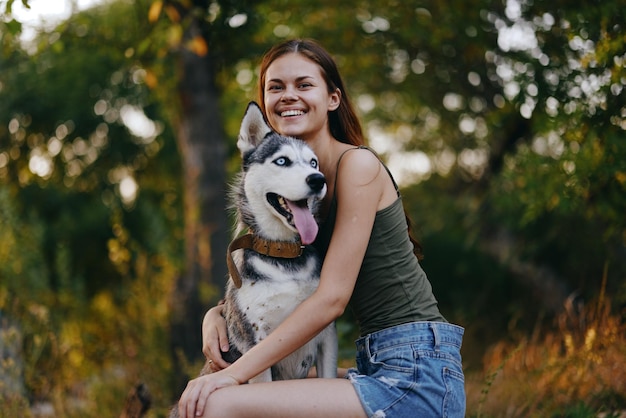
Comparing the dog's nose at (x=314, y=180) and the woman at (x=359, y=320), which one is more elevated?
the dog's nose at (x=314, y=180)

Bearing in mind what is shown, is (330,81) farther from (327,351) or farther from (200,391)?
(200,391)

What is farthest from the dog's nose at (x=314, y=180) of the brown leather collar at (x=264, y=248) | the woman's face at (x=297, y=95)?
the woman's face at (x=297, y=95)

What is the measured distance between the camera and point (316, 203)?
9.64 ft

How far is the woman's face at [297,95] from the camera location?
10.2 feet

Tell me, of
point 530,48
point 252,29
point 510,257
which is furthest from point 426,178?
point 252,29

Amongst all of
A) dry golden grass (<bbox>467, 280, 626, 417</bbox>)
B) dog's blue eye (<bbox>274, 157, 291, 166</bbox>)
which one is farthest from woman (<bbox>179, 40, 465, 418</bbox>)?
dry golden grass (<bbox>467, 280, 626, 417</bbox>)

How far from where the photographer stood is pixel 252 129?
124 inches

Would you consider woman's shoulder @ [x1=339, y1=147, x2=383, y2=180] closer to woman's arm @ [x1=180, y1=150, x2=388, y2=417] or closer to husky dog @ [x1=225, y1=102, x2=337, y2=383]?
woman's arm @ [x1=180, y1=150, x2=388, y2=417]

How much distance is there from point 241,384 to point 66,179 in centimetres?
1235

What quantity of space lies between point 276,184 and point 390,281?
660 mm

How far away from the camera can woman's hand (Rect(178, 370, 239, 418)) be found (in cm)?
249

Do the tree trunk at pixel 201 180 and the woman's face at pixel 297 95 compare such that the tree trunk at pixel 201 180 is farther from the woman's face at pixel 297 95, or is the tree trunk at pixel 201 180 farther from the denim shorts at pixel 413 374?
the denim shorts at pixel 413 374

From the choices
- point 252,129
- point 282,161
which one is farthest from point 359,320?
point 252,129

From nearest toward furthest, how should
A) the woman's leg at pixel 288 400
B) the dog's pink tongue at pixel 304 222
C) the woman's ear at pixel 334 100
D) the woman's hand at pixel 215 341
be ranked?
the woman's leg at pixel 288 400, the dog's pink tongue at pixel 304 222, the woman's hand at pixel 215 341, the woman's ear at pixel 334 100
